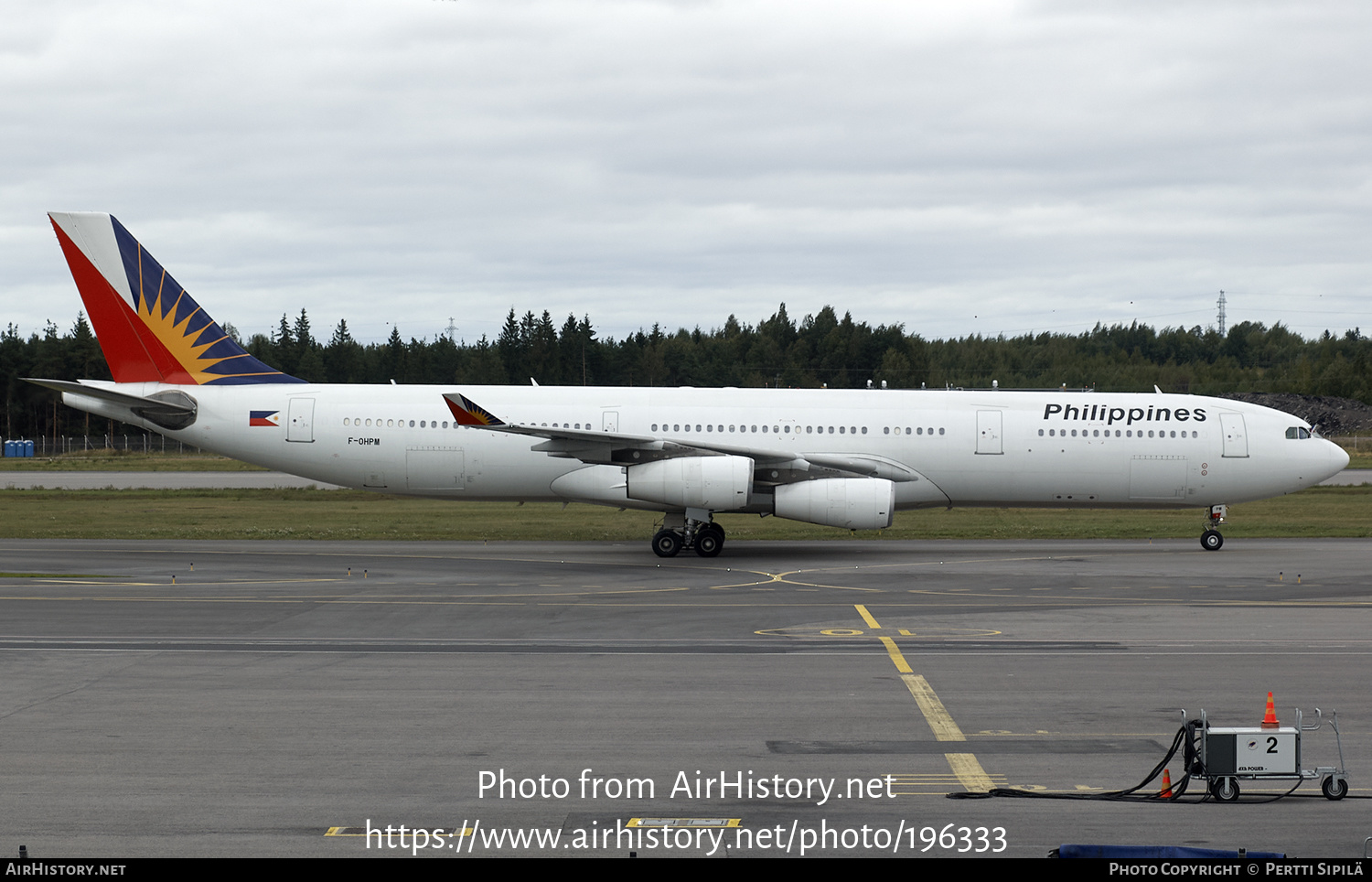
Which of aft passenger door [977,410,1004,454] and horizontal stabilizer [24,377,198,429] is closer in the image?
horizontal stabilizer [24,377,198,429]

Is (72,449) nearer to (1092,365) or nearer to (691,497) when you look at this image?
(691,497)

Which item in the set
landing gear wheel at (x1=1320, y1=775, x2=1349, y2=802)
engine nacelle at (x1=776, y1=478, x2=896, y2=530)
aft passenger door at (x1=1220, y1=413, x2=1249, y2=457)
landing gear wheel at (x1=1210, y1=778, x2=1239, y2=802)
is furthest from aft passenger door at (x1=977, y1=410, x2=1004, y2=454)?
landing gear wheel at (x1=1210, y1=778, x2=1239, y2=802)

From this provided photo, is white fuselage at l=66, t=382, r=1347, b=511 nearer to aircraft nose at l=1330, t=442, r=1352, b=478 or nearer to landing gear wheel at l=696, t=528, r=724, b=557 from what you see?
aircraft nose at l=1330, t=442, r=1352, b=478

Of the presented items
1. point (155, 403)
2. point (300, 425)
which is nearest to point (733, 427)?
point (300, 425)

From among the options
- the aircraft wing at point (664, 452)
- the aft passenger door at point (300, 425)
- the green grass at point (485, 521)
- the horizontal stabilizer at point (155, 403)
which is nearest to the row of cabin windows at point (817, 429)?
the aircraft wing at point (664, 452)

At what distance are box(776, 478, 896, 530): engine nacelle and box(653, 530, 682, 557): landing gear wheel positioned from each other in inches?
109

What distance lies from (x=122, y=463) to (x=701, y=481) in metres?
55.5

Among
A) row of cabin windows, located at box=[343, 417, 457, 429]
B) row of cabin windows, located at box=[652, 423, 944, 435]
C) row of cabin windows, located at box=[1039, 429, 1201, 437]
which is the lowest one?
row of cabin windows, located at box=[343, 417, 457, 429]

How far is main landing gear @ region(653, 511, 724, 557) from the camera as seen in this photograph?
94.4ft

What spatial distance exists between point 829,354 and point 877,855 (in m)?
107

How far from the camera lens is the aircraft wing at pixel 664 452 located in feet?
91.6

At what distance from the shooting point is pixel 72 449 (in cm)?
8962

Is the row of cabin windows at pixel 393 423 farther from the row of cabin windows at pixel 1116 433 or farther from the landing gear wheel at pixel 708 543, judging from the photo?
the row of cabin windows at pixel 1116 433
